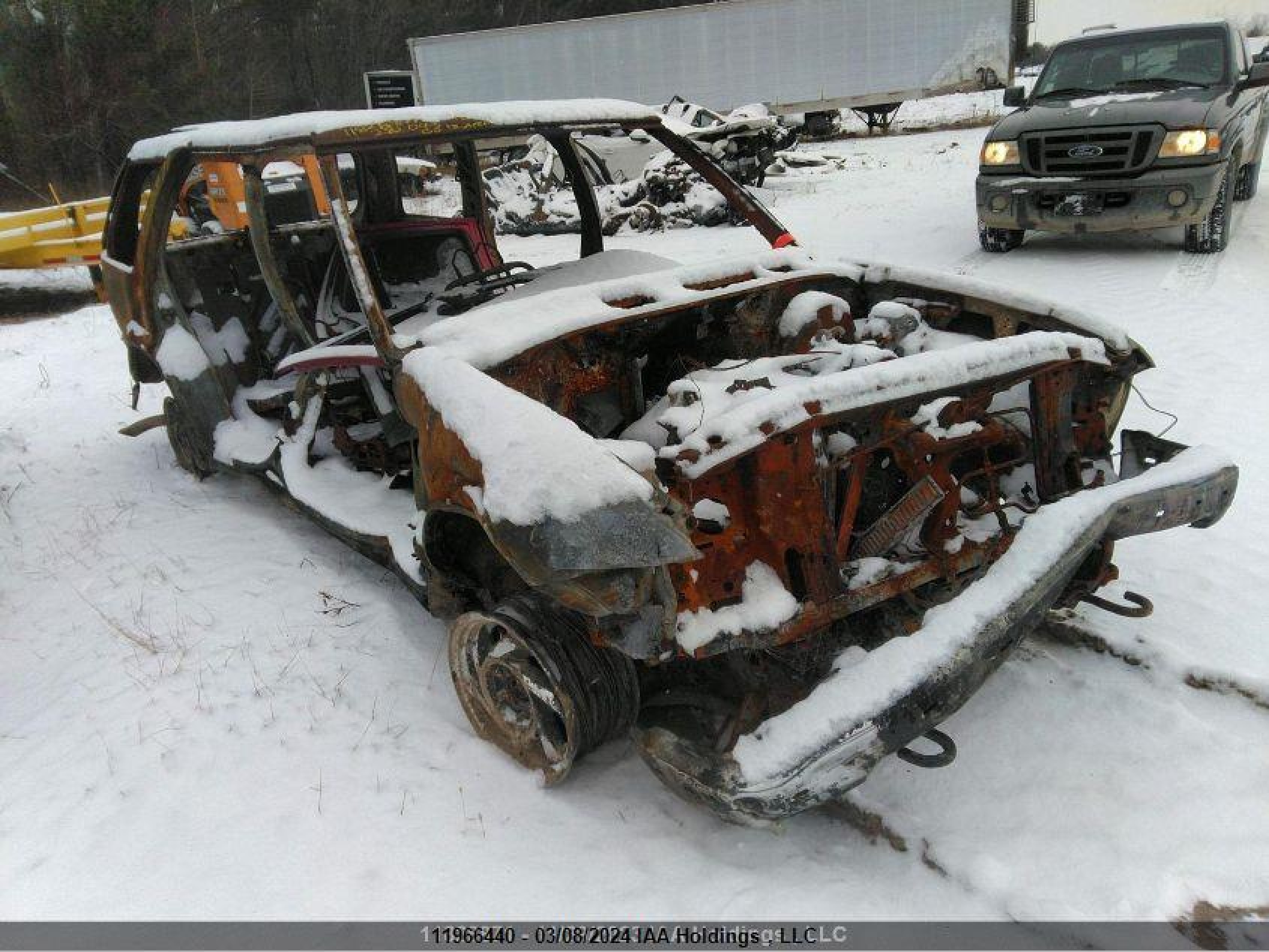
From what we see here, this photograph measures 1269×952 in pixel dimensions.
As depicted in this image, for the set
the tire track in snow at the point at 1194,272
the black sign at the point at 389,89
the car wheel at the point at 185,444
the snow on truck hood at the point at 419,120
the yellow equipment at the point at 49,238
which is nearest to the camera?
the snow on truck hood at the point at 419,120

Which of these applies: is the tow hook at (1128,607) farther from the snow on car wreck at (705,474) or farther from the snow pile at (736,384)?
the snow pile at (736,384)

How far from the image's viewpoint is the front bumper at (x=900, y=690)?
196cm

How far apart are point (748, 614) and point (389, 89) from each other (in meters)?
11.8

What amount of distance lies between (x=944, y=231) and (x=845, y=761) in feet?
29.5

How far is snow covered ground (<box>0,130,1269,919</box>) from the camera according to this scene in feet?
7.29

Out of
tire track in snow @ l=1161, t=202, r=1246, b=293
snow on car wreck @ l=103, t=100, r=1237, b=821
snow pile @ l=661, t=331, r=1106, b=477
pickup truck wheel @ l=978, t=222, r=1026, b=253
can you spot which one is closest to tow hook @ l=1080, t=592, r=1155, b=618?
snow on car wreck @ l=103, t=100, r=1237, b=821

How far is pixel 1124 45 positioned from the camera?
316 inches

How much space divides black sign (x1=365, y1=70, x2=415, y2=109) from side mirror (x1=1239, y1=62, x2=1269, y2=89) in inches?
359

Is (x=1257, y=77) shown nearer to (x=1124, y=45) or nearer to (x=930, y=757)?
(x=1124, y=45)

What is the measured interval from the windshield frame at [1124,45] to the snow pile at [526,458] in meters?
7.74

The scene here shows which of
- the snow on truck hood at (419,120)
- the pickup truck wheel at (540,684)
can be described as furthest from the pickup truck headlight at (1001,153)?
the pickup truck wheel at (540,684)

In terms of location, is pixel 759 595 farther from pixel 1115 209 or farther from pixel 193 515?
pixel 1115 209

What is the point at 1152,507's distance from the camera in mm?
2492

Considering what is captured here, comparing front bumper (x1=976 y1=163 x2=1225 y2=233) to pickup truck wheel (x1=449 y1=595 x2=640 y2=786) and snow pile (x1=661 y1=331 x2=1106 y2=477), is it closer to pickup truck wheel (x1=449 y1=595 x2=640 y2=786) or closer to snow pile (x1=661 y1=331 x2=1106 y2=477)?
snow pile (x1=661 y1=331 x2=1106 y2=477)
